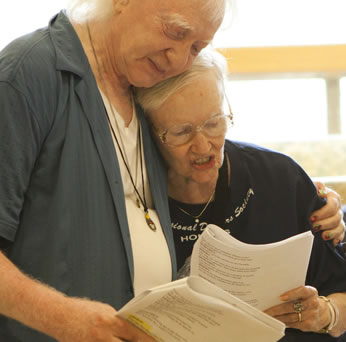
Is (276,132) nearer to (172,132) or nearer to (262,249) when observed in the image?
(172,132)

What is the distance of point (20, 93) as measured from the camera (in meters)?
1.21

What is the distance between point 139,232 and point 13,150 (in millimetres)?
437

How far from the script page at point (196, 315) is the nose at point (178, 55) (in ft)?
2.04

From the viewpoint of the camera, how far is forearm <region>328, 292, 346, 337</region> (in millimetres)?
1771

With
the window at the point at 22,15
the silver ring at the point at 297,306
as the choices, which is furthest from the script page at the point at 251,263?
the window at the point at 22,15

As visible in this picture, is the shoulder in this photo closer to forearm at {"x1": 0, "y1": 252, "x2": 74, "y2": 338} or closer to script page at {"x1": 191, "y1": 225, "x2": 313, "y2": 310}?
script page at {"x1": 191, "y1": 225, "x2": 313, "y2": 310}

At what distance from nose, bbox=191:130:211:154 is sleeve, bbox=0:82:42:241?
57 centimetres

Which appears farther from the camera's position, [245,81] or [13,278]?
[245,81]

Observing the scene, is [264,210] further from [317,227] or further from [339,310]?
[339,310]

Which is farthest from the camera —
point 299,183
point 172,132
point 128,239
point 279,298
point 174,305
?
point 299,183

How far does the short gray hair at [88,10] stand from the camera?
4.71 ft

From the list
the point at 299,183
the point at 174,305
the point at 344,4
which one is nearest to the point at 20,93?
the point at 174,305

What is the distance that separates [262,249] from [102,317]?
0.45 meters

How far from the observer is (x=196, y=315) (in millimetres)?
1180
